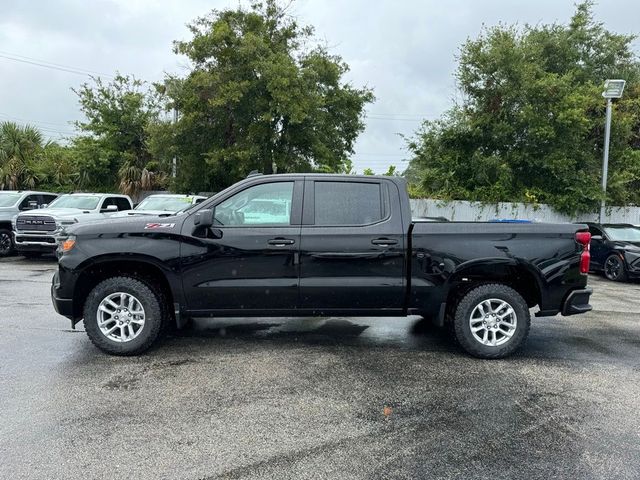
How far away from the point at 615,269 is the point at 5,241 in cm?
1620

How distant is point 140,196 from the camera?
928 inches

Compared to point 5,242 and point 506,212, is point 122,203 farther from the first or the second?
point 506,212

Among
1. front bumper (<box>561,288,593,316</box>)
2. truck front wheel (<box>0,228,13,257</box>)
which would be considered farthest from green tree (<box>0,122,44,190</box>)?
front bumper (<box>561,288,593,316</box>)

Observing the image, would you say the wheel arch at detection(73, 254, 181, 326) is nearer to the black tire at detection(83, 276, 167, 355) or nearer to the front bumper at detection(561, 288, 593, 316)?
the black tire at detection(83, 276, 167, 355)

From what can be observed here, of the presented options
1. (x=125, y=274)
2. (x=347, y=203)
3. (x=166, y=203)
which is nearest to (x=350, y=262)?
(x=347, y=203)

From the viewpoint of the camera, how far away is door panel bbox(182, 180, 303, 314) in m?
5.10

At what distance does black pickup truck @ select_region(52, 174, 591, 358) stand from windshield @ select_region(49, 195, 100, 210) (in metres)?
9.19

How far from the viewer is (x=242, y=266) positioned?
5.11 metres

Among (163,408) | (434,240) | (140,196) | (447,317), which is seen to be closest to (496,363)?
(447,317)

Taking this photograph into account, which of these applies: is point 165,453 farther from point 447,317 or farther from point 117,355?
point 447,317

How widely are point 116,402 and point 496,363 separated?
3721 millimetres

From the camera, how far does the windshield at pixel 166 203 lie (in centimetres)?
1340

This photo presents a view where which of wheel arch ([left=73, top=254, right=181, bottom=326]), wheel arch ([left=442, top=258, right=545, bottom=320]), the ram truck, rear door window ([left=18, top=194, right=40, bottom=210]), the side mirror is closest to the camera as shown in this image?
the side mirror

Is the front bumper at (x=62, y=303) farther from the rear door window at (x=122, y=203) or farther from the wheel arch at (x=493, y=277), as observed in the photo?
the rear door window at (x=122, y=203)
